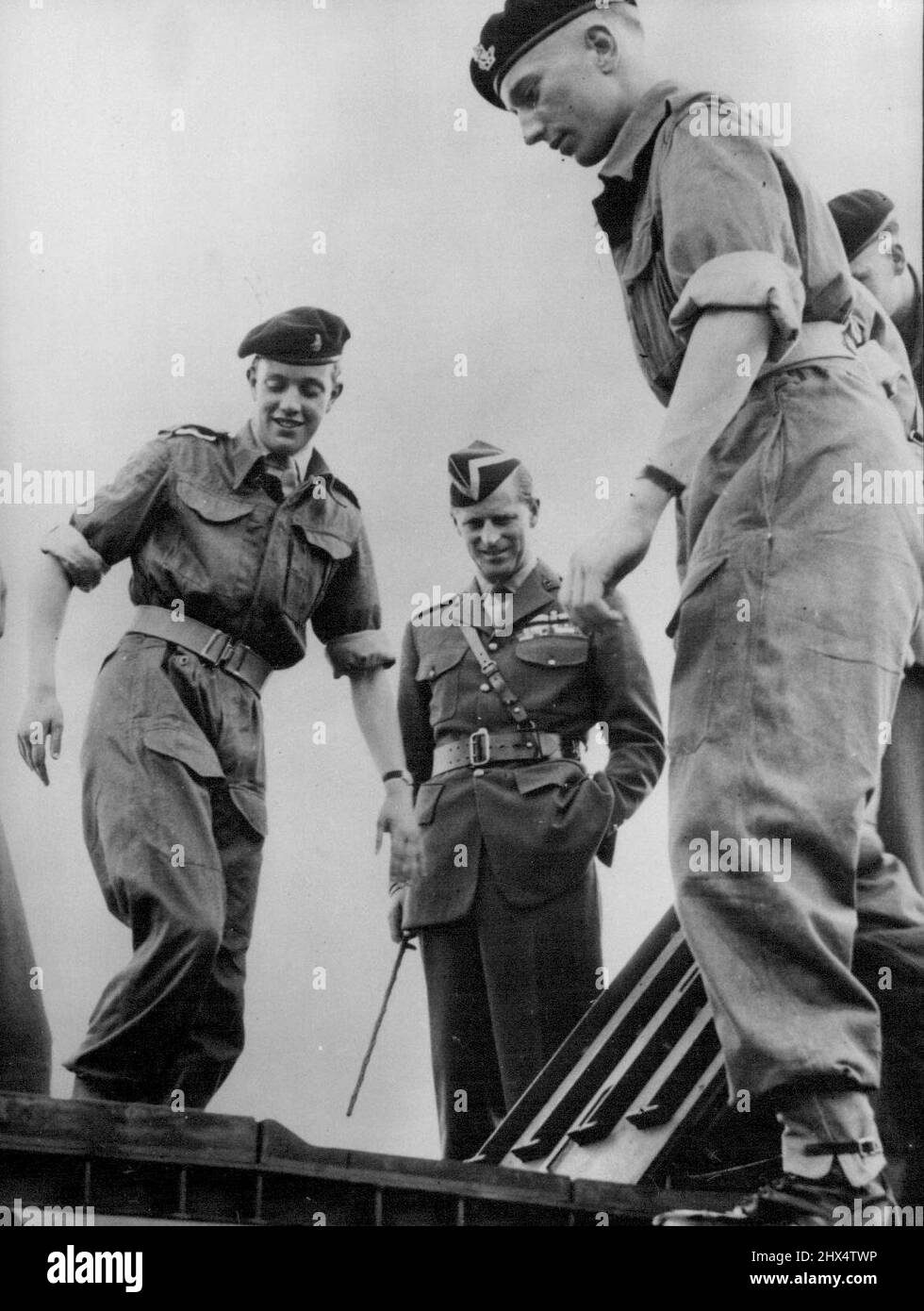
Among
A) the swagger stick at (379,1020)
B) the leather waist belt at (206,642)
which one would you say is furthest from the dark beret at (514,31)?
the swagger stick at (379,1020)

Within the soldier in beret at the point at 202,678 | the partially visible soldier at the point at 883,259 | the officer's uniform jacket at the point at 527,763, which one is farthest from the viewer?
the partially visible soldier at the point at 883,259

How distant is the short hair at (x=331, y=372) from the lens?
7.59 m

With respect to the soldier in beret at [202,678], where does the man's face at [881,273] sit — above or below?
above

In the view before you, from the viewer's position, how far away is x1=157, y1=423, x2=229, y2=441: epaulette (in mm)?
7406

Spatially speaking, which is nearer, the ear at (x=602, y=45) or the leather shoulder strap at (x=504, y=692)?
the ear at (x=602, y=45)

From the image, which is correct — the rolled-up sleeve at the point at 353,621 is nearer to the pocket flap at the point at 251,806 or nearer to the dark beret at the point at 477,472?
the dark beret at the point at 477,472

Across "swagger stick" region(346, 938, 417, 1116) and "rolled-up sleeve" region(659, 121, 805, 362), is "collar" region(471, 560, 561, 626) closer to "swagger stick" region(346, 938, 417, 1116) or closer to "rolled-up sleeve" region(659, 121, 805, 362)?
"swagger stick" region(346, 938, 417, 1116)

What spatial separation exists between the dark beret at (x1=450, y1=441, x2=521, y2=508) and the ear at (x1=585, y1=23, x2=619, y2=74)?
4.28 feet

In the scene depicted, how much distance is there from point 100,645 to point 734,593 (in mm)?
2057

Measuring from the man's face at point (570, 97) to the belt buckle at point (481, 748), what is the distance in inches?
71.9

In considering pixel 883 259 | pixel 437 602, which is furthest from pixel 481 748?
pixel 883 259

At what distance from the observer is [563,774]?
24.2 feet

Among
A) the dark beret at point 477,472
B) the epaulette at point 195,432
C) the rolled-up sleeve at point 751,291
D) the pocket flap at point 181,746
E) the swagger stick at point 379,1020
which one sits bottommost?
the swagger stick at point 379,1020
